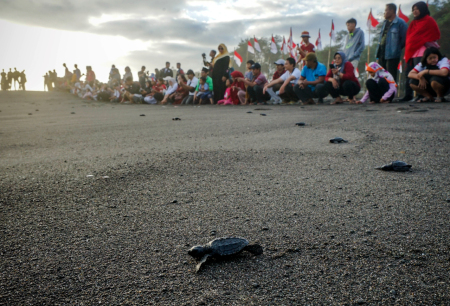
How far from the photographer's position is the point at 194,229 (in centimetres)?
171

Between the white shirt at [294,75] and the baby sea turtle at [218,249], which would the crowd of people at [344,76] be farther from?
the baby sea turtle at [218,249]

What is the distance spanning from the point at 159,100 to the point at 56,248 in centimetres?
1393

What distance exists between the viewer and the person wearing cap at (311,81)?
30.7 ft

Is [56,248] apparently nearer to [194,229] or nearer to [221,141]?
[194,229]

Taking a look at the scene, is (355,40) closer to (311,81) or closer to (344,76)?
(344,76)

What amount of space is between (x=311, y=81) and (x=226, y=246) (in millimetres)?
8692

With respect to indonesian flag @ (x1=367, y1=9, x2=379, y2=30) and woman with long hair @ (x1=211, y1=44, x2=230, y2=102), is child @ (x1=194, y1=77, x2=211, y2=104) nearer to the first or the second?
woman with long hair @ (x1=211, y1=44, x2=230, y2=102)

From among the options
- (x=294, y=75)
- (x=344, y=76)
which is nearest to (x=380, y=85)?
(x=344, y=76)

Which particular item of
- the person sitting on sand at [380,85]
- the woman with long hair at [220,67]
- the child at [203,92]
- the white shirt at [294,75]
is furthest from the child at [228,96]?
the person sitting on sand at [380,85]

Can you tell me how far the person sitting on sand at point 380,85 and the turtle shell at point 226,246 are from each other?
25.7 feet

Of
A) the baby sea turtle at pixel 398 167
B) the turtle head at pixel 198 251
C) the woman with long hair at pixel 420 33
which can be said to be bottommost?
the turtle head at pixel 198 251

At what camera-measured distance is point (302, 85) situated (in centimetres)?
943

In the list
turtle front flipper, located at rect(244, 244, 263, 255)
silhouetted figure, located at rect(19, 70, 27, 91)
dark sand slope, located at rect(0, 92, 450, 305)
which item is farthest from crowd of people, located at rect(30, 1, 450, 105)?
silhouetted figure, located at rect(19, 70, 27, 91)

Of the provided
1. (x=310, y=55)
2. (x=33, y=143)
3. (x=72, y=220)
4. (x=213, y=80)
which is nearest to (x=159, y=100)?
(x=213, y=80)
